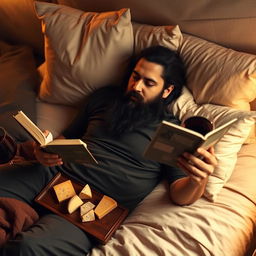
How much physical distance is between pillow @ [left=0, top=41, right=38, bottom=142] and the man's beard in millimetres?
469

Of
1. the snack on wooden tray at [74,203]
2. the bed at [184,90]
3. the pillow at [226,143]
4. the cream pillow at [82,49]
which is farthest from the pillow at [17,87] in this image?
the pillow at [226,143]

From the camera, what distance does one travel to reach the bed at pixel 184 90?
109 cm

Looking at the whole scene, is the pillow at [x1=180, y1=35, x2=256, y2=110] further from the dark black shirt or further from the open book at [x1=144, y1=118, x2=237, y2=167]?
the open book at [x1=144, y1=118, x2=237, y2=167]

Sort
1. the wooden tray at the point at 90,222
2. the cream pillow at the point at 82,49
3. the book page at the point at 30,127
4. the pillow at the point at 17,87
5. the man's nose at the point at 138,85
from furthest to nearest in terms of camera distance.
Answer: the pillow at the point at 17,87
the cream pillow at the point at 82,49
the man's nose at the point at 138,85
the wooden tray at the point at 90,222
the book page at the point at 30,127

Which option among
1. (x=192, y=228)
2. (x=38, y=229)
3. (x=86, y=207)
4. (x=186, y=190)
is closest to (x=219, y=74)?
(x=186, y=190)

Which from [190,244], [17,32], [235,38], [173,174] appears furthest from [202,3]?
[17,32]

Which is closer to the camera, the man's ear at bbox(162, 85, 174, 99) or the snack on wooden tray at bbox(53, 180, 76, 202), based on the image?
the snack on wooden tray at bbox(53, 180, 76, 202)

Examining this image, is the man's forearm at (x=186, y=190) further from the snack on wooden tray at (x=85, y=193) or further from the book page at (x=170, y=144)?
the snack on wooden tray at (x=85, y=193)

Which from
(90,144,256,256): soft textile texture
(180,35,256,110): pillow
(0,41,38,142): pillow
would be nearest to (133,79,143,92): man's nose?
(180,35,256,110): pillow

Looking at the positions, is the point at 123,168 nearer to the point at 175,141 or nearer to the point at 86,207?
the point at 86,207

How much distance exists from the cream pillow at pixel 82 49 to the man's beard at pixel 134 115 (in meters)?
0.19

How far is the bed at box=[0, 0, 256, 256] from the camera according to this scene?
42.8 inches

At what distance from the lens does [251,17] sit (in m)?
1.31

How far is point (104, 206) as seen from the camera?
3.96 feet
